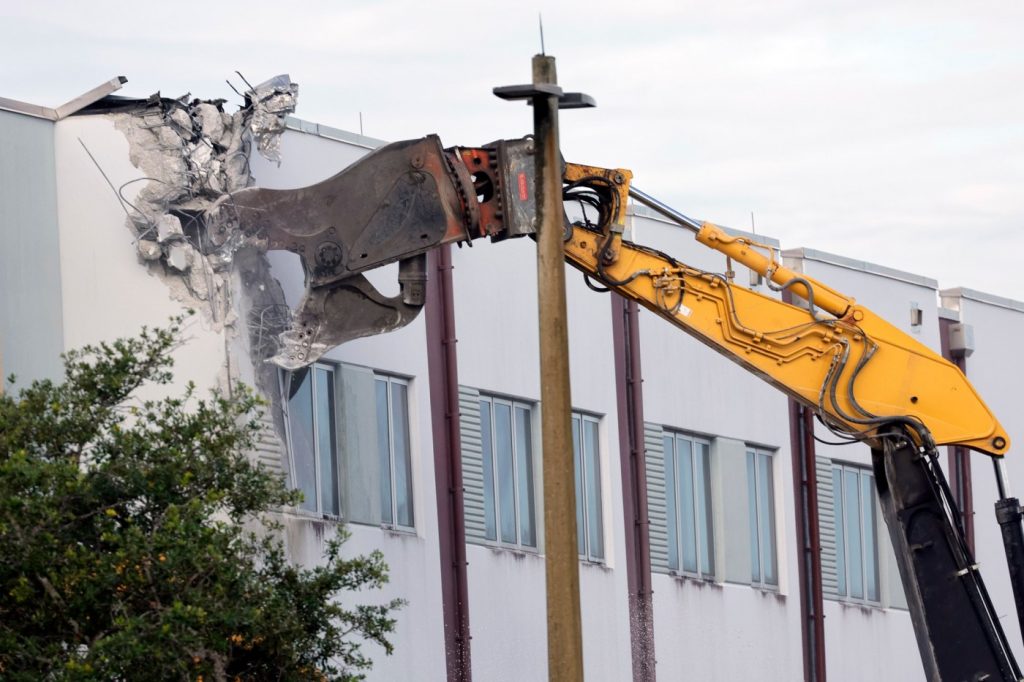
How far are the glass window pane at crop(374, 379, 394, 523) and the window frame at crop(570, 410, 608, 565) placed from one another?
3557mm

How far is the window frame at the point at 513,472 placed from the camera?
26.5 meters

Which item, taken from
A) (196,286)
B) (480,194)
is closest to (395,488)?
(196,286)

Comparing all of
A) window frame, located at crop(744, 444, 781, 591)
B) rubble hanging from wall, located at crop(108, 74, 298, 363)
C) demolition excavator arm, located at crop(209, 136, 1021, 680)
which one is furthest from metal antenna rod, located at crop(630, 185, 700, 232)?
window frame, located at crop(744, 444, 781, 591)

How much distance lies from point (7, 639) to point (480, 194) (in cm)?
518

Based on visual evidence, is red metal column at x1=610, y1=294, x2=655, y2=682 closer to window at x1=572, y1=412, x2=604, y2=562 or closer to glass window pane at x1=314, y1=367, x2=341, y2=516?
window at x1=572, y1=412, x2=604, y2=562

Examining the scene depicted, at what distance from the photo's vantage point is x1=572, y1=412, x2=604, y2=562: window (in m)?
27.9

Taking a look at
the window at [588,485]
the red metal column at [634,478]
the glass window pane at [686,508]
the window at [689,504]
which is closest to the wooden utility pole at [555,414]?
the window at [588,485]

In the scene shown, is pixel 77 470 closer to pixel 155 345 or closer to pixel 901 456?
pixel 155 345

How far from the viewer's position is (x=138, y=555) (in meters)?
14.9

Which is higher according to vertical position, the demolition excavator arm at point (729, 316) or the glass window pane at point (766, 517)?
the glass window pane at point (766, 517)

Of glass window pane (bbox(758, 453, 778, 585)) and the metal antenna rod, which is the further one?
glass window pane (bbox(758, 453, 778, 585))

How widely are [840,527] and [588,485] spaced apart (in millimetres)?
6476

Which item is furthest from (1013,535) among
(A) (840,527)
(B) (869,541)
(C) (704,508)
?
(B) (869,541)

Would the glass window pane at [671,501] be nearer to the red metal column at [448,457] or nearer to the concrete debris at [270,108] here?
the red metal column at [448,457]
